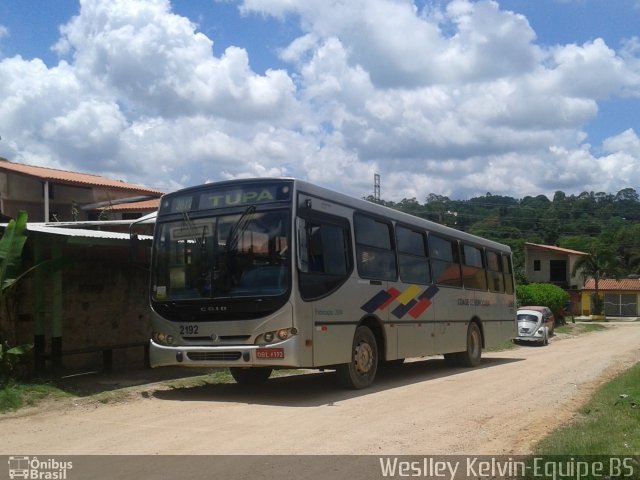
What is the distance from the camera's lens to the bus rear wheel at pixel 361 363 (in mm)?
11703

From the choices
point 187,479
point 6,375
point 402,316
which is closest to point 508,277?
point 402,316

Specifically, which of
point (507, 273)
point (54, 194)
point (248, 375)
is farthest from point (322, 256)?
point (54, 194)

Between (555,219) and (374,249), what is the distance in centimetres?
8307

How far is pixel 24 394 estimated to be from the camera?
1005 centimetres

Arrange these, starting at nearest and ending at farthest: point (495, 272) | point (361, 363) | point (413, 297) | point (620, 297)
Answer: point (361, 363)
point (413, 297)
point (495, 272)
point (620, 297)

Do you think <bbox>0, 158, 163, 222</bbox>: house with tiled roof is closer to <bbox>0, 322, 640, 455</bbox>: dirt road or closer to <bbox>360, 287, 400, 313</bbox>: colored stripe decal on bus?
<bbox>360, 287, 400, 313</bbox>: colored stripe decal on bus

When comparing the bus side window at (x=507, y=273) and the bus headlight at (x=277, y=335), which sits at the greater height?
the bus side window at (x=507, y=273)

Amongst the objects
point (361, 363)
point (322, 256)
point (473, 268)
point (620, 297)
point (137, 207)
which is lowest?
point (620, 297)

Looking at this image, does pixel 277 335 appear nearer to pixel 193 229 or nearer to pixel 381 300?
pixel 193 229

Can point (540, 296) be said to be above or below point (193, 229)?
below

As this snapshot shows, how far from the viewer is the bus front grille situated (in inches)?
407

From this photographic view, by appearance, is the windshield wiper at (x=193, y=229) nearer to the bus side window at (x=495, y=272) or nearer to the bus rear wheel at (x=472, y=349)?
the bus rear wheel at (x=472, y=349)

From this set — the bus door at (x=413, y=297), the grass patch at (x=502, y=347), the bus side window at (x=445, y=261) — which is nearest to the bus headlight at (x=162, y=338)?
the bus door at (x=413, y=297)

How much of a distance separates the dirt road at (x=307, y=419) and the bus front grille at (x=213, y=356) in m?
0.65
